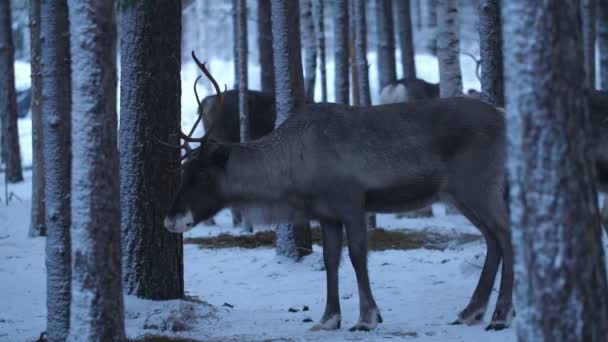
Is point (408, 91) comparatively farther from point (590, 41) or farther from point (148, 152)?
point (148, 152)

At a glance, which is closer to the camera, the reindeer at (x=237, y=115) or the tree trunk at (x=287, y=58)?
the tree trunk at (x=287, y=58)

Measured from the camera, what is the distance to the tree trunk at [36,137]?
1127 centimetres

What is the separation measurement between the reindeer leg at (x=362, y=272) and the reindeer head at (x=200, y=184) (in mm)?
1113

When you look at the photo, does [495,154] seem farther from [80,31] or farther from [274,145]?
[80,31]

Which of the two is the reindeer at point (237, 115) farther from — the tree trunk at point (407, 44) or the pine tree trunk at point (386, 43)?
the tree trunk at point (407, 44)

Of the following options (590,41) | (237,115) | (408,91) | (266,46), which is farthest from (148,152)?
(590,41)

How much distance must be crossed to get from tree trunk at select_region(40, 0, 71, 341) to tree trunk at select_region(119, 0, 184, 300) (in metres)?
1.42

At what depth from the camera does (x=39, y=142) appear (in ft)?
37.4

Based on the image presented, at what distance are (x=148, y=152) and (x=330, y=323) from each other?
1.95 metres

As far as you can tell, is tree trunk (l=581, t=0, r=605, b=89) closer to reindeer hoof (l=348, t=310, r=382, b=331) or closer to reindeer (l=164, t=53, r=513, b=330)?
reindeer (l=164, t=53, r=513, b=330)

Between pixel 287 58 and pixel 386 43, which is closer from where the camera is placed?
pixel 287 58

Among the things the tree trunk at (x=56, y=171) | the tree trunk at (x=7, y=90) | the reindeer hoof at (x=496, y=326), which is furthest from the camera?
the tree trunk at (x=7, y=90)

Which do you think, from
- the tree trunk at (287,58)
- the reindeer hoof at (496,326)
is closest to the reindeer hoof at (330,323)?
the reindeer hoof at (496,326)

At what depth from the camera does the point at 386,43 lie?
17.5m
